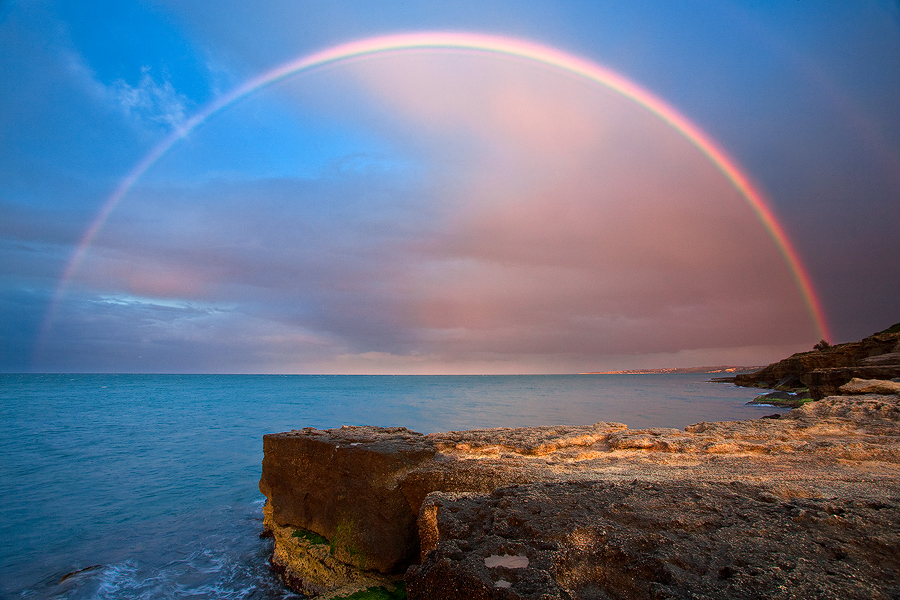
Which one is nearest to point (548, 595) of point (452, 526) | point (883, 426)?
point (452, 526)

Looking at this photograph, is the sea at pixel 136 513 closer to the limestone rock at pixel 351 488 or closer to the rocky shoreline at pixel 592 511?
the limestone rock at pixel 351 488

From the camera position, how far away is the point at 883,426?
9.90 meters

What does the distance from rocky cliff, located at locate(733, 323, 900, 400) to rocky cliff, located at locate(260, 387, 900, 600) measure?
20793 mm

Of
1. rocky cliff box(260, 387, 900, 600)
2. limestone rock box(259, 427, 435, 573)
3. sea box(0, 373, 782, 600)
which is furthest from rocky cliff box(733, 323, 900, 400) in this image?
limestone rock box(259, 427, 435, 573)

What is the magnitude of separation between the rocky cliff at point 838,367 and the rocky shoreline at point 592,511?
1994 cm

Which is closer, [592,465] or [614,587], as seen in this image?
[614,587]

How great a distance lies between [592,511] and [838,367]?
3977 cm

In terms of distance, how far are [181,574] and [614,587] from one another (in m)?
9.97

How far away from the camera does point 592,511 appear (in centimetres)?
438

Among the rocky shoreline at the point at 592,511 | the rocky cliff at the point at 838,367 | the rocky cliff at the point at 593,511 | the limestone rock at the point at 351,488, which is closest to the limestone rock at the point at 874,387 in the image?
the rocky cliff at the point at 838,367

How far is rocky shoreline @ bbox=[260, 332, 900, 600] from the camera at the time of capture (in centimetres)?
329

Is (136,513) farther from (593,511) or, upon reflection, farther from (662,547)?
(662,547)

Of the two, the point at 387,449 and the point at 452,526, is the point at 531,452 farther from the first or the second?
the point at 452,526

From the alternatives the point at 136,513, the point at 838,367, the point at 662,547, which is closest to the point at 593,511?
the point at 662,547
